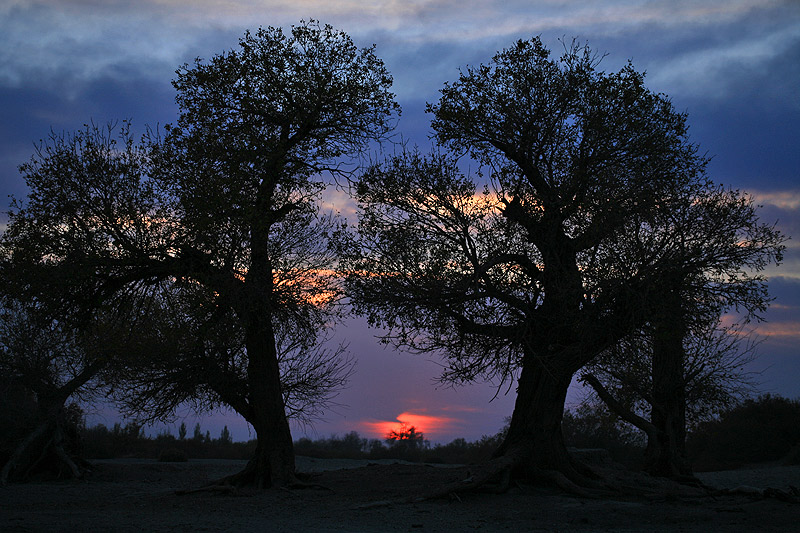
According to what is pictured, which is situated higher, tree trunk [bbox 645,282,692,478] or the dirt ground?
tree trunk [bbox 645,282,692,478]

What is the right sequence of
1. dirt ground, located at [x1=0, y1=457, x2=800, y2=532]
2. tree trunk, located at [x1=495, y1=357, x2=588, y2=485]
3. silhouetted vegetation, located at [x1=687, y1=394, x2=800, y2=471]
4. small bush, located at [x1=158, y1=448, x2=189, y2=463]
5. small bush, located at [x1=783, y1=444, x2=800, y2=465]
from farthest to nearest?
small bush, located at [x1=158, y1=448, x2=189, y2=463] < silhouetted vegetation, located at [x1=687, y1=394, x2=800, y2=471] < small bush, located at [x1=783, y1=444, x2=800, y2=465] < tree trunk, located at [x1=495, y1=357, x2=588, y2=485] < dirt ground, located at [x1=0, y1=457, x2=800, y2=532]

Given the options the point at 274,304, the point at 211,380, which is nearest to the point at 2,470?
the point at 211,380

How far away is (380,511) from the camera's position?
14.0m

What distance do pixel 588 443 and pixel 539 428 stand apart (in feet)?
60.8

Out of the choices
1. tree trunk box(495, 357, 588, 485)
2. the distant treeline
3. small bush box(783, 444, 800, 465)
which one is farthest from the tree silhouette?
small bush box(783, 444, 800, 465)

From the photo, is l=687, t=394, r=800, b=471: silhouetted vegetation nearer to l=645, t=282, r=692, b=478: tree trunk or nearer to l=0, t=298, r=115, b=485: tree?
l=645, t=282, r=692, b=478: tree trunk

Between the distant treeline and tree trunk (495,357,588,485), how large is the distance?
8.32 m

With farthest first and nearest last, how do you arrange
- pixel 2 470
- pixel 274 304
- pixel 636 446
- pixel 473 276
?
1. pixel 636 446
2. pixel 2 470
3. pixel 274 304
4. pixel 473 276

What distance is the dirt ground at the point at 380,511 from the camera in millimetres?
12023

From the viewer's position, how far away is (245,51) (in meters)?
19.8

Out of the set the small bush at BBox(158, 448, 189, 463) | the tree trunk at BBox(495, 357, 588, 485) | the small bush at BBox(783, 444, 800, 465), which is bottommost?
the small bush at BBox(158, 448, 189, 463)

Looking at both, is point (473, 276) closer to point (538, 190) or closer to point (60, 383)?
point (538, 190)

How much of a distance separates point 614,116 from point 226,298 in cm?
1078

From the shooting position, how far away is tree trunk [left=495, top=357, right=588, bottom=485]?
646 inches
